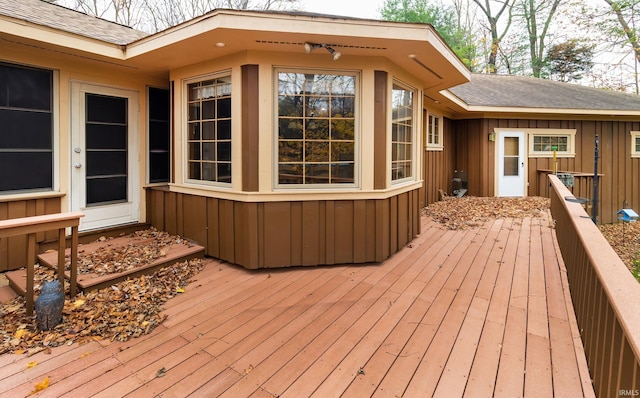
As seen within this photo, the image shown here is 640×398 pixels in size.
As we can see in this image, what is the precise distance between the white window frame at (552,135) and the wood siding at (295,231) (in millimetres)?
6415

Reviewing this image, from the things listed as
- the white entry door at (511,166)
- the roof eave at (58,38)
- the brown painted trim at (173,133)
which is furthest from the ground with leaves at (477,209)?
the roof eave at (58,38)

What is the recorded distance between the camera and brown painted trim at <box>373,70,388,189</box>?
11.9ft

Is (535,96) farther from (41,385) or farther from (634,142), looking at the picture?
(41,385)

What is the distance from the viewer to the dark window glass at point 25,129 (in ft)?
11.0

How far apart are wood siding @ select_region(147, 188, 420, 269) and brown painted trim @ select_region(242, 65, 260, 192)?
10.5 inches

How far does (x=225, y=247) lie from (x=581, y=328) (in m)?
3.16

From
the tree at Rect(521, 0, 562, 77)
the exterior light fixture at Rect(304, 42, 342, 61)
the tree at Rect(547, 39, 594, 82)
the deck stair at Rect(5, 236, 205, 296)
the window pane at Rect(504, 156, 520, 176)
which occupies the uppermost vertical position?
the tree at Rect(521, 0, 562, 77)

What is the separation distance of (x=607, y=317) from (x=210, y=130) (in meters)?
3.68

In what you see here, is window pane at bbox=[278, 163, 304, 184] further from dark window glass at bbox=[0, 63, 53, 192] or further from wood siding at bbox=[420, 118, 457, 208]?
wood siding at bbox=[420, 118, 457, 208]

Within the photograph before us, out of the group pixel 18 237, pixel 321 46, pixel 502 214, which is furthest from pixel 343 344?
pixel 502 214

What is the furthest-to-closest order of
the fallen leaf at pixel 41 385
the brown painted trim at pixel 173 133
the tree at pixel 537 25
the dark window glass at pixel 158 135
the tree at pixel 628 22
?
the tree at pixel 537 25 < the tree at pixel 628 22 < the dark window glass at pixel 158 135 < the brown painted trim at pixel 173 133 < the fallen leaf at pixel 41 385

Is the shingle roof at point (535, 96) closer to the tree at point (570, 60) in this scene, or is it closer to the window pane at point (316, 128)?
the window pane at point (316, 128)

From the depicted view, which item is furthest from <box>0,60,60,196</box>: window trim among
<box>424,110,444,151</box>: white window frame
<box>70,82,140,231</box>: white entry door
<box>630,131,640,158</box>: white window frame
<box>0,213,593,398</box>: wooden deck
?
<box>630,131,640,158</box>: white window frame

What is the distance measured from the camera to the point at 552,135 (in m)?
8.58
